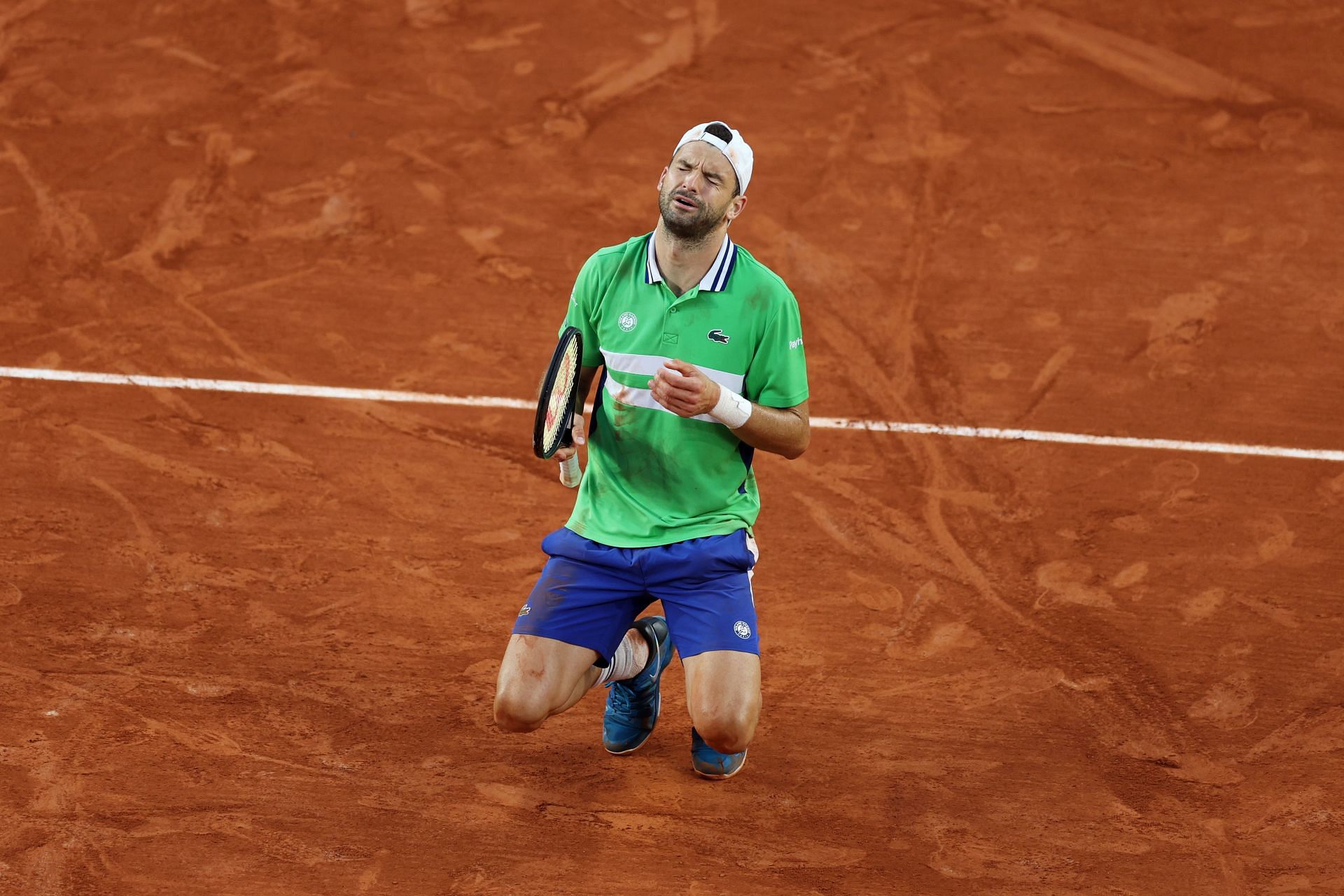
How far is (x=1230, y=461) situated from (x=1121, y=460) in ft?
1.77

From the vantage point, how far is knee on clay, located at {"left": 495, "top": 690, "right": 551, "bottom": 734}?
4777 mm

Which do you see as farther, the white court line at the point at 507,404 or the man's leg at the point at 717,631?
the white court line at the point at 507,404

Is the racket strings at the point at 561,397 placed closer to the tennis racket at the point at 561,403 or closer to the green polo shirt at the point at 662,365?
the tennis racket at the point at 561,403

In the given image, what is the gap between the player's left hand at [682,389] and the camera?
14.6ft

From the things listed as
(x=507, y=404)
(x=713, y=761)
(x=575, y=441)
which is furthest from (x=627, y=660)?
(x=507, y=404)

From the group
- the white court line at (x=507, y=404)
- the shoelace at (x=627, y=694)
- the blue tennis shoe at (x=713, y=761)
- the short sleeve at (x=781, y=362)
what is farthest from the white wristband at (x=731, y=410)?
the white court line at (x=507, y=404)

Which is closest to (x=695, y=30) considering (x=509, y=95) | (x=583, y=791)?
(x=509, y=95)

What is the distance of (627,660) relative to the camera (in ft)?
16.6

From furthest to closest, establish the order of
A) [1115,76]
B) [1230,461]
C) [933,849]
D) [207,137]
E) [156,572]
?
[1115,76] < [207,137] < [1230,461] < [156,572] < [933,849]

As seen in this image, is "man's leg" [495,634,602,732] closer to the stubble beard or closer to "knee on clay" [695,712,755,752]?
"knee on clay" [695,712,755,752]

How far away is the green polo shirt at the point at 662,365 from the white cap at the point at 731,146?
25cm

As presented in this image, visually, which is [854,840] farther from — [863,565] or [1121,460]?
[1121,460]

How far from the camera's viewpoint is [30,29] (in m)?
9.74

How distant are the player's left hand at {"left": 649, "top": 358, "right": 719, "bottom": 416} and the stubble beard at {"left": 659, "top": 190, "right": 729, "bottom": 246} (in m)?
0.51
